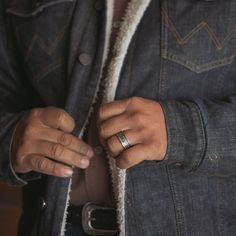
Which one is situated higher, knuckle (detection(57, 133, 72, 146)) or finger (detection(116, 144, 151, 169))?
finger (detection(116, 144, 151, 169))

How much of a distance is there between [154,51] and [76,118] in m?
0.17

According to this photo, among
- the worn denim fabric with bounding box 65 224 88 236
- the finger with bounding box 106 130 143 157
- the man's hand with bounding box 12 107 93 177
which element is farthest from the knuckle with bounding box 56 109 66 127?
the worn denim fabric with bounding box 65 224 88 236

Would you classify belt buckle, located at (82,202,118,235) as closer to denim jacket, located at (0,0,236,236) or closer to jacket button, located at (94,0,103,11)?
denim jacket, located at (0,0,236,236)

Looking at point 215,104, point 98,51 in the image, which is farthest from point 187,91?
point 98,51

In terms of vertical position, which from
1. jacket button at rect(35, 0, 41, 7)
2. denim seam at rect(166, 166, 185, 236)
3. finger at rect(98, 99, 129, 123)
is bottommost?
denim seam at rect(166, 166, 185, 236)

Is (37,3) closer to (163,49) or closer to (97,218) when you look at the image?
(163,49)

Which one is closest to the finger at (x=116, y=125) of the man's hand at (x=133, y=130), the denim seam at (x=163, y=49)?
the man's hand at (x=133, y=130)

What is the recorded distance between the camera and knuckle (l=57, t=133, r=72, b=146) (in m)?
0.65

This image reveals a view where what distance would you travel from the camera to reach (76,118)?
72 centimetres

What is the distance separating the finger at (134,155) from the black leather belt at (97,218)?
0.50ft

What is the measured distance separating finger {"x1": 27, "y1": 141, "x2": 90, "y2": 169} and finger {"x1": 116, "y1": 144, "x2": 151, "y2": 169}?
0.07 metres

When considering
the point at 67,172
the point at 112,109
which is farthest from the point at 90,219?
the point at 112,109

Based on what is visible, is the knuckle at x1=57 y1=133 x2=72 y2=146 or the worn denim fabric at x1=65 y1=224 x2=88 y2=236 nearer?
the knuckle at x1=57 y1=133 x2=72 y2=146

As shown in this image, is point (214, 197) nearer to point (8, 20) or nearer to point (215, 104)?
point (215, 104)
